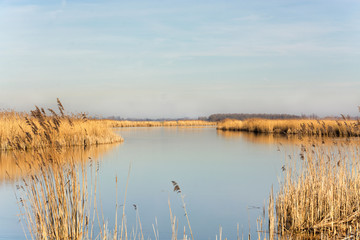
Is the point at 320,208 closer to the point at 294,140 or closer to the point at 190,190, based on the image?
the point at 190,190

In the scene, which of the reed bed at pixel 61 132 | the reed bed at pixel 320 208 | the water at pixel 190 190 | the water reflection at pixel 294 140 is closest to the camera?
the reed bed at pixel 320 208

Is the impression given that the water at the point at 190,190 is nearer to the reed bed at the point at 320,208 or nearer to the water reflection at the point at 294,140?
the reed bed at the point at 320,208

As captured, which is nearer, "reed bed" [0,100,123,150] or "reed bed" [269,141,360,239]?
"reed bed" [269,141,360,239]

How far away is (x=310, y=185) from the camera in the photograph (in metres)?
4.84

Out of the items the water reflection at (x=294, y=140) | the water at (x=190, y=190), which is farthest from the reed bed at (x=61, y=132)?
the water reflection at (x=294, y=140)

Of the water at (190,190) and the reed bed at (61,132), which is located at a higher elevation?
the reed bed at (61,132)

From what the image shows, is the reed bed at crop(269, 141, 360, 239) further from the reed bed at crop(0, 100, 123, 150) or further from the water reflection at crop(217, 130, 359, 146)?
the reed bed at crop(0, 100, 123, 150)

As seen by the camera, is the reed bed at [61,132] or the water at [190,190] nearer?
the water at [190,190]

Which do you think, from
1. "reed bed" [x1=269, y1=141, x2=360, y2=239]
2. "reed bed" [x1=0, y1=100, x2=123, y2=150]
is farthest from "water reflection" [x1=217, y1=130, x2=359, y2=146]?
"reed bed" [x1=0, y1=100, x2=123, y2=150]

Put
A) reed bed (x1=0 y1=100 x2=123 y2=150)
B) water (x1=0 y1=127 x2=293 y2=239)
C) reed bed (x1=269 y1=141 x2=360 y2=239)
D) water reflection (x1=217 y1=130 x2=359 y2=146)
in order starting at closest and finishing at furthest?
reed bed (x1=269 y1=141 x2=360 y2=239) → water (x1=0 y1=127 x2=293 y2=239) → water reflection (x1=217 y1=130 x2=359 y2=146) → reed bed (x1=0 y1=100 x2=123 y2=150)

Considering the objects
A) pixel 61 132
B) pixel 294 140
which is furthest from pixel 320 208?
pixel 294 140

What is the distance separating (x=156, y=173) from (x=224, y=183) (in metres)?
2.22

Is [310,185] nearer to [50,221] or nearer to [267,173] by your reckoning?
[50,221]

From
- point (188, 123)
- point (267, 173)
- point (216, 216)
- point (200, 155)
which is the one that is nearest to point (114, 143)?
point (200, 155)
